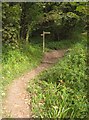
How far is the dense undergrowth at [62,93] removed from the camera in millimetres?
6430

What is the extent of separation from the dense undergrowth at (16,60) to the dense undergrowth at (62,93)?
756 millimetres

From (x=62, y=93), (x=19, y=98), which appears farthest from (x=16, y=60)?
(x=62, y=93)

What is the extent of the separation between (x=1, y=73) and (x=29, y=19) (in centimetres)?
512

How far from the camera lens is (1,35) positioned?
35.9 ft

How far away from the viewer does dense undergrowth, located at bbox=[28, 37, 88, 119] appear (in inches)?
253

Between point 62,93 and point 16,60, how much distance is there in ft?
→ 13.2

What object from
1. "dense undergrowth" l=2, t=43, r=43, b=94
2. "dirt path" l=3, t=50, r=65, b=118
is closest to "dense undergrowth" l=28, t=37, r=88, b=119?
"dirt path" l=3, t=50, r=65, b=118

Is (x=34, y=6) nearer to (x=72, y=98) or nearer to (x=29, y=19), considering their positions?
(x=29, y=19)

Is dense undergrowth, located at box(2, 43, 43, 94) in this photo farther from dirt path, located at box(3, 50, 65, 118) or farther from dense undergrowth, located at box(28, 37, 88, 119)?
dense undergrowth, located at box(28, 37, 88, 119)

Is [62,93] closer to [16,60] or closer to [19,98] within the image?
[19,98]

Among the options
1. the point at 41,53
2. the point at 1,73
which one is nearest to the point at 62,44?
the point at 41,53

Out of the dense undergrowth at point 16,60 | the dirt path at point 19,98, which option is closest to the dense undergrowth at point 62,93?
the dirt path at point 19,98

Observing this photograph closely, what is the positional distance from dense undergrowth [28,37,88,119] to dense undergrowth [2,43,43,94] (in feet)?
2.48

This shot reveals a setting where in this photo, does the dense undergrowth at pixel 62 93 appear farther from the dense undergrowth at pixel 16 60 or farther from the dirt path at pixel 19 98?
the dense undergrowth at pixel 16 60
